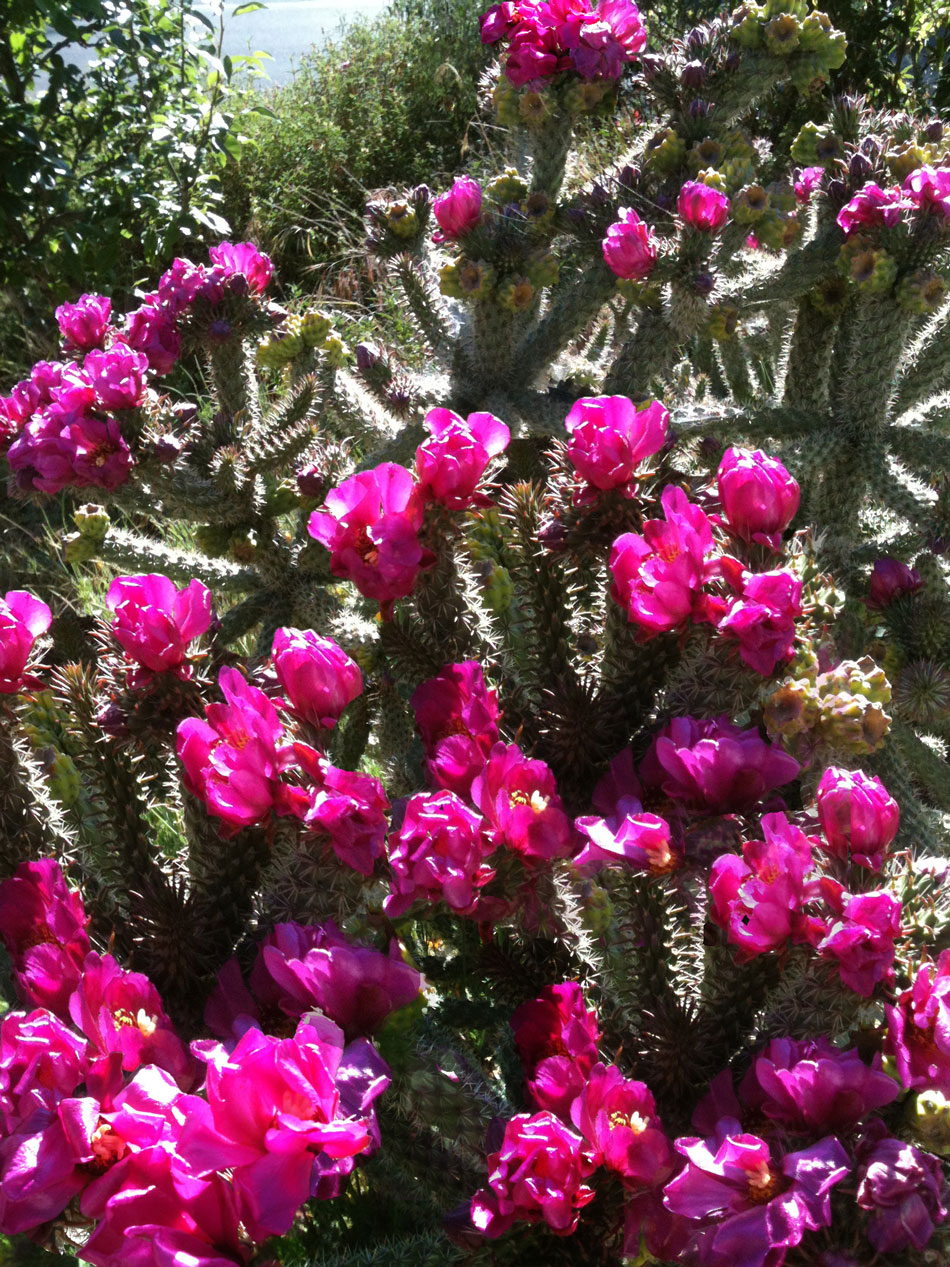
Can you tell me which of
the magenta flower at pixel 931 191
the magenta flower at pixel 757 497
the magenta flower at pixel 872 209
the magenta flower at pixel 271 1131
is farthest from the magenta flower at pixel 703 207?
the magenta flower at pixel 271 1131

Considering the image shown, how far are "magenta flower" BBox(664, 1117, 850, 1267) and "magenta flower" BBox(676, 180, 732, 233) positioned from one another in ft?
6.03

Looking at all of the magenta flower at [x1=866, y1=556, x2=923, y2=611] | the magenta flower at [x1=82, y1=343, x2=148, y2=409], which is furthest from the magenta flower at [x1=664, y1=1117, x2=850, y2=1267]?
the magenta flower at [x1=82, y1=343, x2=148, y2=409]

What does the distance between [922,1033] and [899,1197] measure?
0.15 meters

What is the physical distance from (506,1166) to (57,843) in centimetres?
78

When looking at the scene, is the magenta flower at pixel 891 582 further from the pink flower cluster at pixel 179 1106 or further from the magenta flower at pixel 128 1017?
the magenta flower at pixel 128 1017

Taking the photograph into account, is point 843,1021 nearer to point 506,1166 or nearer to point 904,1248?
point 904,1248

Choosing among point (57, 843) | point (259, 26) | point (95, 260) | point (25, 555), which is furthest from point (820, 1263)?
point (259, 26)

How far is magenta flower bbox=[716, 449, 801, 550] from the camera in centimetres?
120

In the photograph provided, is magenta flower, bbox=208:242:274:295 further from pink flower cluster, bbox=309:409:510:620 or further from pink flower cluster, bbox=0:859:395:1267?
pink flower cluster, bbox=0:859:395:1267

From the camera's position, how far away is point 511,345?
2.74m

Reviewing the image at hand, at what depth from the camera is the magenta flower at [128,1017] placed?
1005 millimetres

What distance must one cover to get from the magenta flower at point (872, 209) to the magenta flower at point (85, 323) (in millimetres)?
1535

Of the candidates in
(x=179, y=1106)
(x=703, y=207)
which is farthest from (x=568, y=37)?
Result: (x=179, y=1106)

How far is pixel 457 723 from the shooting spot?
1218mm
